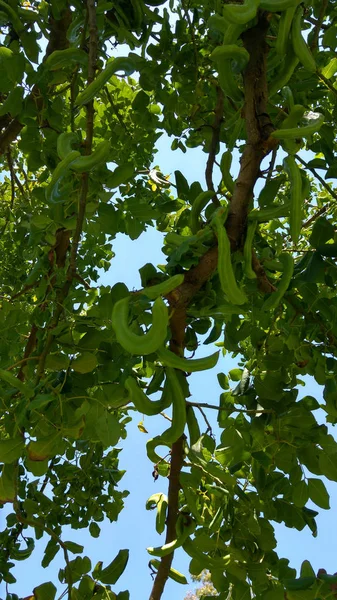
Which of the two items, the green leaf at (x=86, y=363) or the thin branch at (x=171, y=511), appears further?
the thin branch at (x=171, y=511)

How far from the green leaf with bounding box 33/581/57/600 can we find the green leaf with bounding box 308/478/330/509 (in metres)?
0.54

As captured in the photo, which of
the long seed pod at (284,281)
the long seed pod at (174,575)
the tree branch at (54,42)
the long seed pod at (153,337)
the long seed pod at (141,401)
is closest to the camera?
the long seed pod at (153,337)

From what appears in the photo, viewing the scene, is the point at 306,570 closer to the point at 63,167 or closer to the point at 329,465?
the point at 329,465

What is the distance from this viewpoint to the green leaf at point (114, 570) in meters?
1.32

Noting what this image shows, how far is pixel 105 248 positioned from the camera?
2785 millimetres

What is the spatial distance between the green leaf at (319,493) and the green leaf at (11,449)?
0.57 metres

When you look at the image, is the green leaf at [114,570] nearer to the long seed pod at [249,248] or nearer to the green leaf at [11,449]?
the green leaf at [11,449]

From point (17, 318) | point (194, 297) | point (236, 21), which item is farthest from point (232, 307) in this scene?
point (17, 318)

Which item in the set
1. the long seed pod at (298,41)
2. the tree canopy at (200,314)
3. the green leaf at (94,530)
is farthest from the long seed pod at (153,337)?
the green leaf at (94,530)

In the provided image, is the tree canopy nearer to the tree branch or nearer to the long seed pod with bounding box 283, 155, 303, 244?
the long seed pod with bounding box 283, 155, 303, 244

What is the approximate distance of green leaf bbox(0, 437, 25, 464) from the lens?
3.79 feet

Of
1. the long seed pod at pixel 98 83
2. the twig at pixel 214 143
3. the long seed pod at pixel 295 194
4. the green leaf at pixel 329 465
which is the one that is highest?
the twig at pixel 214 143

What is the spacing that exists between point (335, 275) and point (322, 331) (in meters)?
0.14

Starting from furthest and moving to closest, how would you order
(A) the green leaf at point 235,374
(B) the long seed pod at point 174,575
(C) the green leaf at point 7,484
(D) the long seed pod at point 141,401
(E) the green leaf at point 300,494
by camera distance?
(A) the green leaf at point 235,374, (B) the long seed pod at point 174,575, (E) the green leaf at point 300,494, (C) the green leaf at point 7,484, (D) the long seed pod at point 141,401
